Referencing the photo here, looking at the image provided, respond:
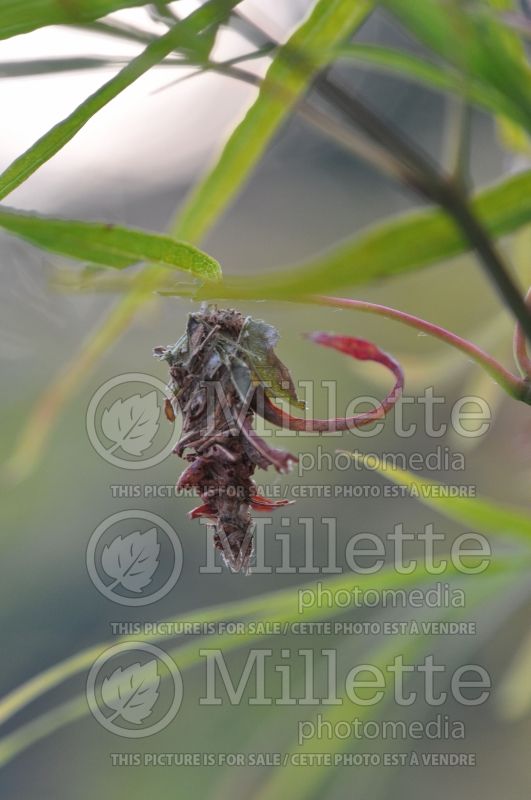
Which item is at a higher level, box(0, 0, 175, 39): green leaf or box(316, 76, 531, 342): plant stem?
box(0, 0, 175, 39): green leaf

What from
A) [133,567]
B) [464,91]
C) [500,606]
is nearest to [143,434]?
[133,567]

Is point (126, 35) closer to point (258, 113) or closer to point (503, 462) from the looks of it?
point (258, 113)

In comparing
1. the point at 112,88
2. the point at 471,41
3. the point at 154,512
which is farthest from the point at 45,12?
the point at 154,512
